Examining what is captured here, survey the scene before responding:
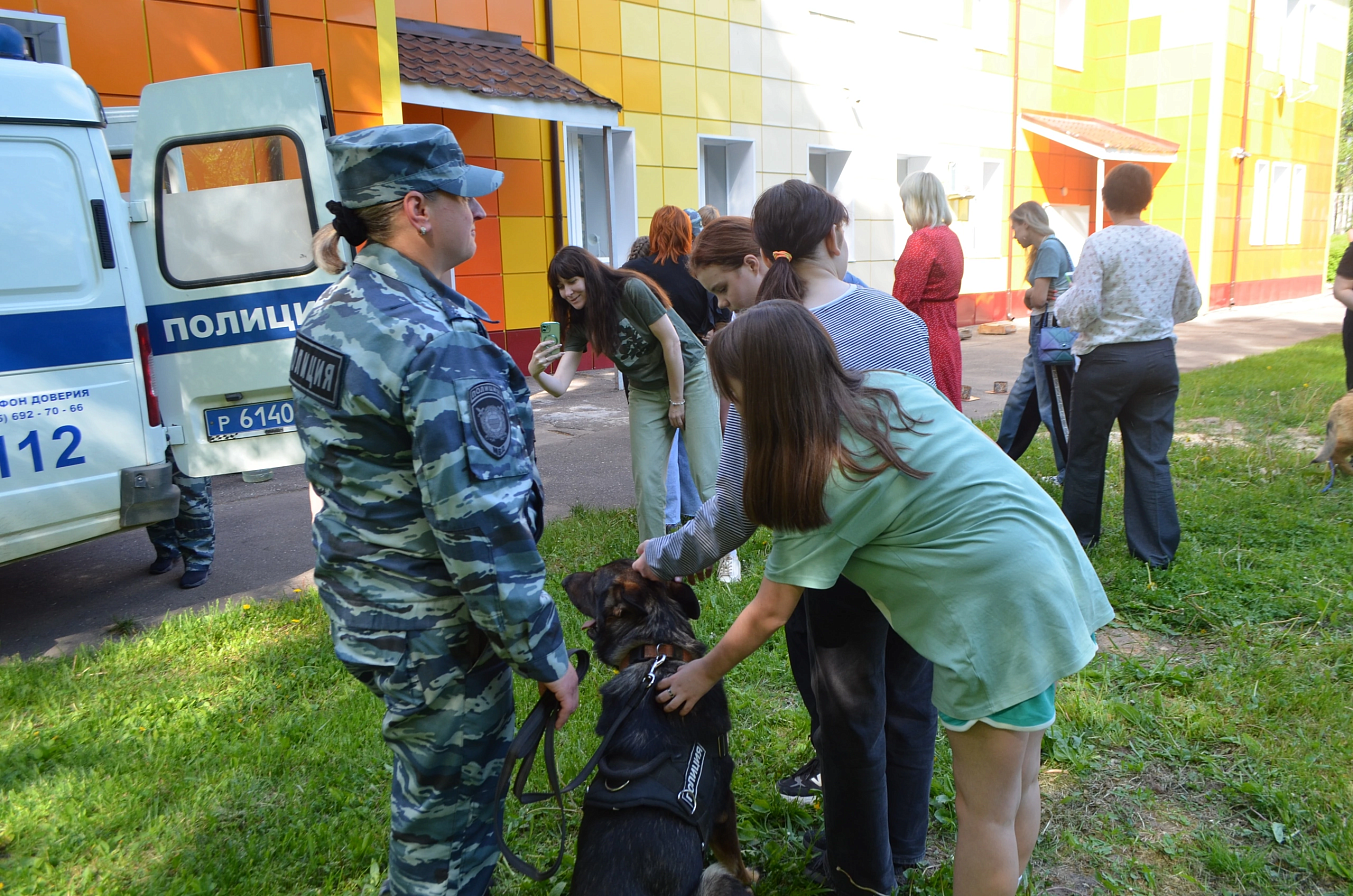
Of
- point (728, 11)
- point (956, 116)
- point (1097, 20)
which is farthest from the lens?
point (1097, 20)

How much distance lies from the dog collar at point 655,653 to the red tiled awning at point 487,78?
27.0 ft

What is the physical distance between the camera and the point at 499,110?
9.98 m

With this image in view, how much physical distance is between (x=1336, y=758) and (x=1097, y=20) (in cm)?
2231

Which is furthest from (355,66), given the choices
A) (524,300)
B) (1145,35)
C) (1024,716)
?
(1145,35)

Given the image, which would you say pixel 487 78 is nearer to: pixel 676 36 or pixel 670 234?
pixel 676 36

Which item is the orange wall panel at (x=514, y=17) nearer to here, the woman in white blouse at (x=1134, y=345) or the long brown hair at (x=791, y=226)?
the woman in white blouse at (x=1134, y=345)

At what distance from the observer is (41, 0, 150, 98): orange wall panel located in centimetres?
732

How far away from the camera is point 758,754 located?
3.35m

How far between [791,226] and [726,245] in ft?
2.09

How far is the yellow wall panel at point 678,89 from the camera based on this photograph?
42.3 feet

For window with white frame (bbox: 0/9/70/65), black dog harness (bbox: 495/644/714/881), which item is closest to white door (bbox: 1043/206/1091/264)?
window with white frame (bbox: 0/9/70/65)

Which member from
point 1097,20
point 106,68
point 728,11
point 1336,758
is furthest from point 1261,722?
point 1097,20

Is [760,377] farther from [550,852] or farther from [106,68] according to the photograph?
[106,68]

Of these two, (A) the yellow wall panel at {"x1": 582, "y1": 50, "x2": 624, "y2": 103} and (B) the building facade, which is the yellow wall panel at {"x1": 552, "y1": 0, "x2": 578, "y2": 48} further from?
(A) the yellow wall panel at {"x1": 582, "y1": 50, "x2": 624, "y2": 103}
